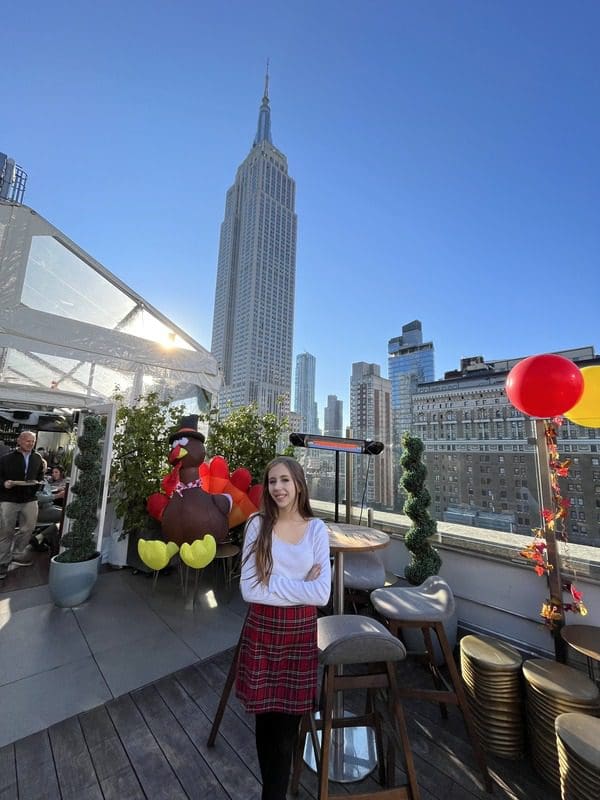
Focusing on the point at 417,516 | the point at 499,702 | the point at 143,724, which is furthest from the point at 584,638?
the point at 143,724

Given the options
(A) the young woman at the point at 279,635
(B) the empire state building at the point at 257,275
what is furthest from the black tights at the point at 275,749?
(B) the empire state building at the point at 257,275

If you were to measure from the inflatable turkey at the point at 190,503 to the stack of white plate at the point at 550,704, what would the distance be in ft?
7.72

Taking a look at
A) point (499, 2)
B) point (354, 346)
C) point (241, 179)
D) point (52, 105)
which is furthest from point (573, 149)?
point (241, 179)

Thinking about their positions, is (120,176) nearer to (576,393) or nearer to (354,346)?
(354,346)

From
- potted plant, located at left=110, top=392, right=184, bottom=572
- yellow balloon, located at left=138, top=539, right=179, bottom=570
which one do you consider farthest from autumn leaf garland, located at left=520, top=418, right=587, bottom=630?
potted plant, located at left=110, top=392, right=184, bottom=572

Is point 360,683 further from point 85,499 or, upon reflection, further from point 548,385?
point 85,499

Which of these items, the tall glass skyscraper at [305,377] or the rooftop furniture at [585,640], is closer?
the rooftop furniture at [585,640]

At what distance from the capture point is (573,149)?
14.1ft

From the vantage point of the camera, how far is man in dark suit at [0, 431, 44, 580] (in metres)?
3.70

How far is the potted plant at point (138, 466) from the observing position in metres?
3.56

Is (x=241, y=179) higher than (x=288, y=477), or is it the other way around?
(x=241, y=179)

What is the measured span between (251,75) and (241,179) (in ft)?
142

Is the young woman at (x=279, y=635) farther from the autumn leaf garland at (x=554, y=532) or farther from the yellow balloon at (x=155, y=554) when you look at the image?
the autumn leaf garland at (x=554, y=532)

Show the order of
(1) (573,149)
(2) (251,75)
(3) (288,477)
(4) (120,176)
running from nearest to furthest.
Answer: (3) (288,477) < (1) (573,149) < (4) (120,176) < (2) (251,75)
